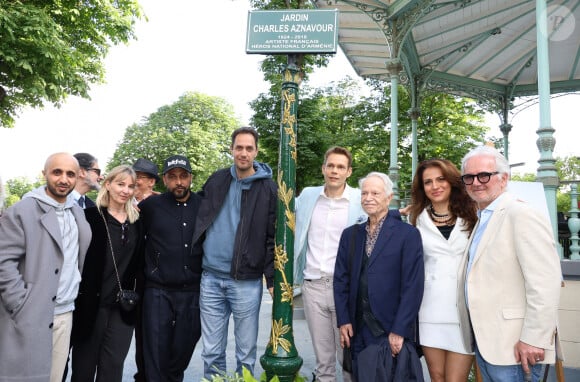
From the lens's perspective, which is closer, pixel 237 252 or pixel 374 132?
pixel 237 252

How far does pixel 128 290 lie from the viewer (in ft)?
10.7

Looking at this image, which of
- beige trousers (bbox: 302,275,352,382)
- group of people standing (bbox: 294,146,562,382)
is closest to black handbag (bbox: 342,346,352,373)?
group of people standing (bbox: 294,146,562,382)

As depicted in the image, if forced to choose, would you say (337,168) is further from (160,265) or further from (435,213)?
(160,265)

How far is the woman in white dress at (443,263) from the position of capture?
265 centimetres

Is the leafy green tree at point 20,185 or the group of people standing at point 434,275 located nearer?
the group of people standing at point 434,275


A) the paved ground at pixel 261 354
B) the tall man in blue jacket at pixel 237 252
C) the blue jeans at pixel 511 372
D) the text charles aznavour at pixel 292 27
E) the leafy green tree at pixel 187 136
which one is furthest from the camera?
the leafy green tree at pixel 187 136

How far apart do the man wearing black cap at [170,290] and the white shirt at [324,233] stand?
0.94 meters

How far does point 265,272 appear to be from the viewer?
3.31 meters

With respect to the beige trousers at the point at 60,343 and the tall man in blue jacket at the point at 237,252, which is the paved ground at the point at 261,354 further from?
the beige trousers at the point at 60,343

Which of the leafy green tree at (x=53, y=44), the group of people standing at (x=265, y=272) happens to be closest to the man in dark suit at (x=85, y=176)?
the group of people standing at (x=265, y=272)

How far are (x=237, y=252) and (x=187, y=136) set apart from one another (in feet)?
103

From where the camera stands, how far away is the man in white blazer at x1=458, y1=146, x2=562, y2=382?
6.73ft

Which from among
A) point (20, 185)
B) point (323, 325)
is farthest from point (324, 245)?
point (20, 185)

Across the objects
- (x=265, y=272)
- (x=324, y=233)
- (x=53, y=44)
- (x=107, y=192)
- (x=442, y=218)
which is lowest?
(x=265, y=272)
